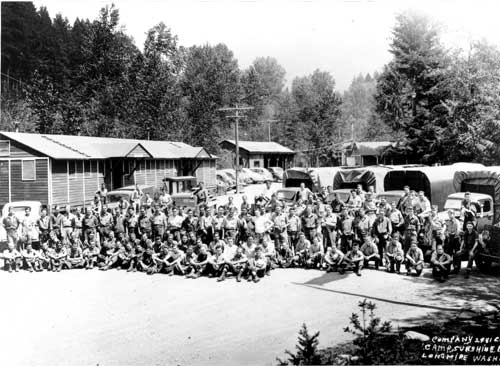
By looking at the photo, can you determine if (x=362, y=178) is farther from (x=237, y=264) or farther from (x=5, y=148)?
(x=5, y=148)

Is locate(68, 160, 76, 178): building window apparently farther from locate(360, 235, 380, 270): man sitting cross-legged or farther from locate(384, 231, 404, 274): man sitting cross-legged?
locate(384, 231, 404, 274): man sitting cross-legged

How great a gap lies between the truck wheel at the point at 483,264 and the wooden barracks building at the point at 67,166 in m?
20.2

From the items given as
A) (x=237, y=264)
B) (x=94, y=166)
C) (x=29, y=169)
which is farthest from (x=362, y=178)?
(x=29, y=169)

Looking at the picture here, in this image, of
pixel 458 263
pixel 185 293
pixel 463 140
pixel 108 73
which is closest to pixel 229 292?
pixel 185 293

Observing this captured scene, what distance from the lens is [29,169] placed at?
25297mm

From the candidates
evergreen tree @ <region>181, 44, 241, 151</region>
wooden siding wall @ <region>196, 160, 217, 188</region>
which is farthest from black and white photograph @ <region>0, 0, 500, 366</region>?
evergreen tree @ <region>181, 44, 241, 151</region>

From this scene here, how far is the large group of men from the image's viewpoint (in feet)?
43.4

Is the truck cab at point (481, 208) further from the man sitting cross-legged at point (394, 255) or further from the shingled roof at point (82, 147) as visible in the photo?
the shingled roof at point (82, 147)

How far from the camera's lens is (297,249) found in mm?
14500

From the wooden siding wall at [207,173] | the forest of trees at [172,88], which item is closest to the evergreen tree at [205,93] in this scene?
the forest of trees at [172,88]

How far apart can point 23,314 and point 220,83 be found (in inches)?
1783

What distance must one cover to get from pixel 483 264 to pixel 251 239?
6.13 meters

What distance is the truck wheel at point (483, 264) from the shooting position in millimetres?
12852

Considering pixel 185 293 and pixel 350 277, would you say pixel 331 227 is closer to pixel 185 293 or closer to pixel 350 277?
pixel 350 277
